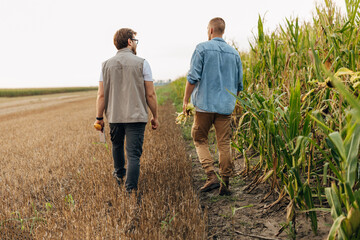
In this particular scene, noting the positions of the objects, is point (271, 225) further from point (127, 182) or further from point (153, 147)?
point (153, 147)

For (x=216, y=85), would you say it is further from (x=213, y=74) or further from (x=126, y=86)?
(x=126, y=86)

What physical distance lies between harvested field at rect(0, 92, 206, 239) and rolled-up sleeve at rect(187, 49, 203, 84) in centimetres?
118

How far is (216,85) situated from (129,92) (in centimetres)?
95

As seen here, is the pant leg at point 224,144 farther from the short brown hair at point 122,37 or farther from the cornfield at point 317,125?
the short brown hair at point 122,37

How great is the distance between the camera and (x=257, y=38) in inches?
139

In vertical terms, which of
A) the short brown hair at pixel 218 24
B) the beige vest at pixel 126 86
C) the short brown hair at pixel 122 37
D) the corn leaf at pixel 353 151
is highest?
the short brown hair at pixel 218 24

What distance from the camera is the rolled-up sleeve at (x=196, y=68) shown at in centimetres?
283

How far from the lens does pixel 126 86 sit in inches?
107

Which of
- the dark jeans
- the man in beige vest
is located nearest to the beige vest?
the man in beige vest

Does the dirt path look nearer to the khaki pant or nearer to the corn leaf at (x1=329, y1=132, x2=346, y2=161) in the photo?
the khaki pant

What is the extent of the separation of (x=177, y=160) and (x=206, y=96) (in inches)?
52.3

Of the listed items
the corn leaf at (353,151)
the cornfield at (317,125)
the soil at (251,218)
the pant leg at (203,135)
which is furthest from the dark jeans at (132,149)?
the corn leaf at (353,151)

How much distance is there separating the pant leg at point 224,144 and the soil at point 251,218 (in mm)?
291

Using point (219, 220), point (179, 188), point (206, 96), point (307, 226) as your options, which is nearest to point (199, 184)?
point (179, 188)
